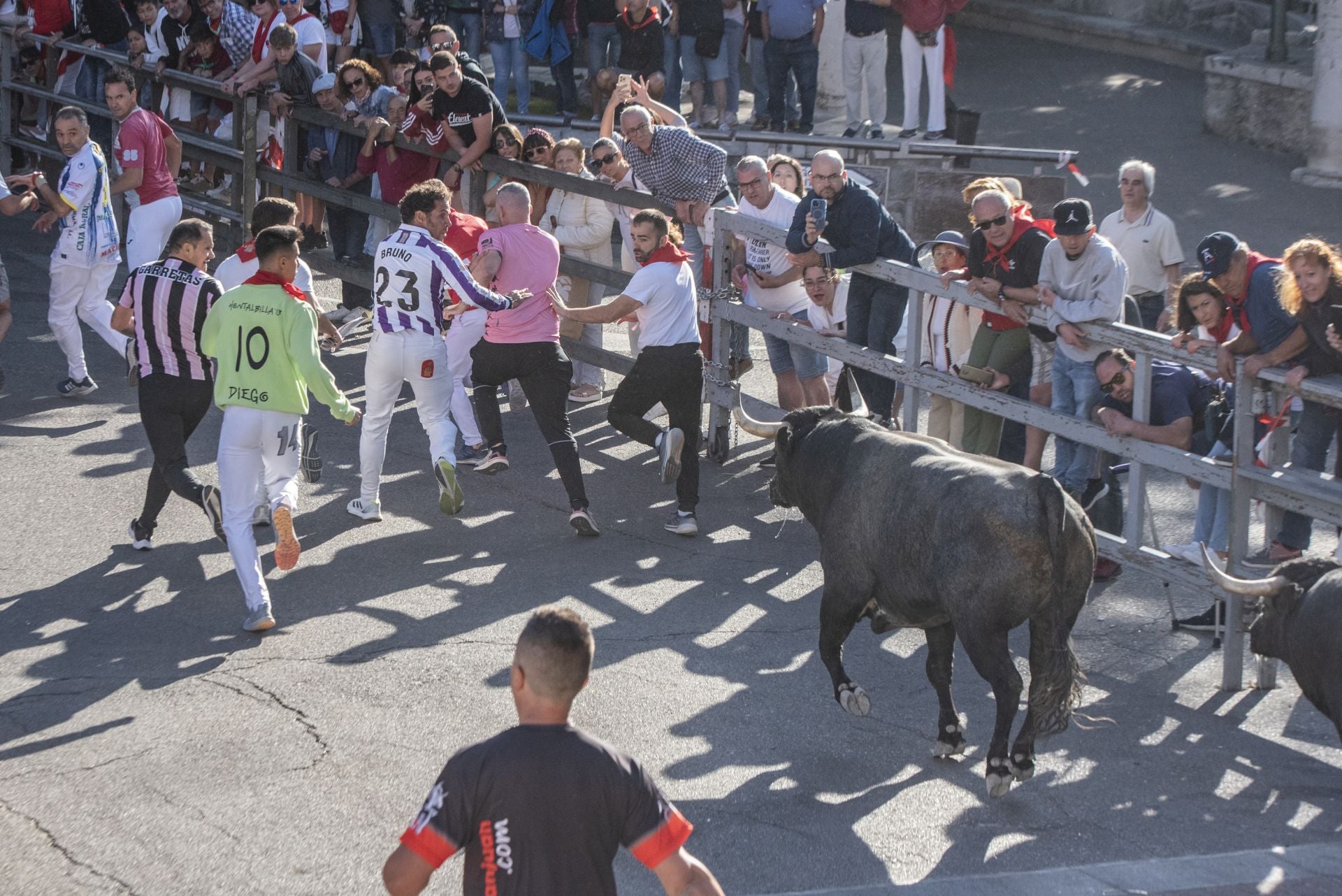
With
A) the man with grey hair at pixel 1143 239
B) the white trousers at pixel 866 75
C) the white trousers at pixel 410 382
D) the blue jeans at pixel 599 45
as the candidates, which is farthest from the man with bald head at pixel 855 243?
the blue jeans at pixel 599 45

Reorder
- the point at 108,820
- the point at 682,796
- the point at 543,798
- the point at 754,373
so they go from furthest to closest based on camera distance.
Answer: the point at 754,373
the point at 682,796
the point at 108,820
the point at 543,798

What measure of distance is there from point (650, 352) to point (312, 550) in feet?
7.59

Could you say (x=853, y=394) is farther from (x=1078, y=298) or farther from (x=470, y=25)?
(x=470, y=25)

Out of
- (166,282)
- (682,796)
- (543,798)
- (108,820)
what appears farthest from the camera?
(166,282)

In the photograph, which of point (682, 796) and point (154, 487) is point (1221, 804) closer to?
point (682, 796)

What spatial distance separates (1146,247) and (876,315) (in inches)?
79.6

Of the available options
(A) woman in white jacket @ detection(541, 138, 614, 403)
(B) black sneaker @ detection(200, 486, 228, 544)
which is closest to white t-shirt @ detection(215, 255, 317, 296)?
(B) black sneaker @ detection(200, 486, 228, 544)

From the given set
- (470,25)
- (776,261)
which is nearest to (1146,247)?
(776,261)

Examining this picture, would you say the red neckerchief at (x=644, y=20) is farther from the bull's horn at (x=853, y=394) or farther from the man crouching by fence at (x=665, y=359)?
the man crouching by fence at (x=665, y=359)

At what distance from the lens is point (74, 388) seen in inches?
452

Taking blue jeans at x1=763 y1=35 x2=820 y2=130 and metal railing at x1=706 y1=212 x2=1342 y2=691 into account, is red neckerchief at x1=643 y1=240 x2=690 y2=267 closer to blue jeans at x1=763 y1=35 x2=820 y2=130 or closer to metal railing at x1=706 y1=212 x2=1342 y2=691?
metal railing at x1=706 y1=212 x2=1342 y2=691

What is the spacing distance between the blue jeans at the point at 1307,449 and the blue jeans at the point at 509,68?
11.5m

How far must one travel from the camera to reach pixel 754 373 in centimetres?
1273

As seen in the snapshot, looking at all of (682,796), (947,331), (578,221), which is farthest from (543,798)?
(578,221)
